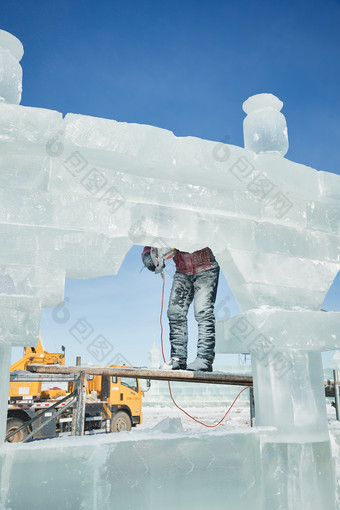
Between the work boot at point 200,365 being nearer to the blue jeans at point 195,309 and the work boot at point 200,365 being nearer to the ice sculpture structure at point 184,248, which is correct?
the blue jeans at point 195,309

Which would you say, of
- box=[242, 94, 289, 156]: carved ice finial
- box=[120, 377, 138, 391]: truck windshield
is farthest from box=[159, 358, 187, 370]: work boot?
box=[120, 377, 138, 391]: truck windshield

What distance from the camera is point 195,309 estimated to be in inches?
123

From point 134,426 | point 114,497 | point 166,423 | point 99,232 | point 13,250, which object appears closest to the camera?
point 114,497

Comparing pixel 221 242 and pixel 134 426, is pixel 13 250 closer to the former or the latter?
pixel 221 242

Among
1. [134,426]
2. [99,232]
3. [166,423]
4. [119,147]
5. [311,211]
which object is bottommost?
[134,426]

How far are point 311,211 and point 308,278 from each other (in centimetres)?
41

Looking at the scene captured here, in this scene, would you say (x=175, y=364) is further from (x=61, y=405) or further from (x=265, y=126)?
(x=61, y=405)

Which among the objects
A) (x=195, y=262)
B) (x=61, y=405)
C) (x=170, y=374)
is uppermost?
(x=195, y=262)

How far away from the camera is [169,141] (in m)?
1.95

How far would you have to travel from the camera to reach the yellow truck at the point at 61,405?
8141 mm

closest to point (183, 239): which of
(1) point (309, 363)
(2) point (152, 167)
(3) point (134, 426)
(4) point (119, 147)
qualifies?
(2) point (152, 167)

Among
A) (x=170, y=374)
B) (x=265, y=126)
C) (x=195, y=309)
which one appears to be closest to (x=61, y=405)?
(x=195, y=309)

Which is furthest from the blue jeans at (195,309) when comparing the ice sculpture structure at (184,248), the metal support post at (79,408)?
the metal support post at (79,408)

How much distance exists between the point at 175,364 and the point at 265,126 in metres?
1.87
